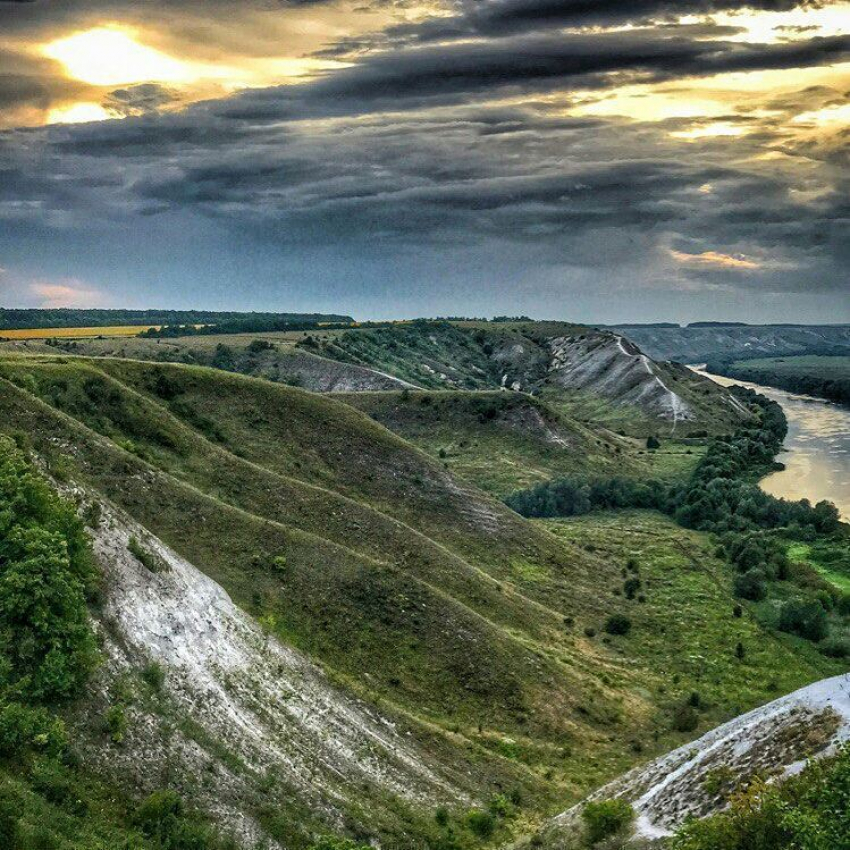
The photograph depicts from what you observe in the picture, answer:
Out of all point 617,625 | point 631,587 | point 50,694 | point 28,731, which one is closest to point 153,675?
point 50,694

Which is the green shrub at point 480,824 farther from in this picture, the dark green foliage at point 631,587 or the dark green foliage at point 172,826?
the dark green foliage at point 631,587

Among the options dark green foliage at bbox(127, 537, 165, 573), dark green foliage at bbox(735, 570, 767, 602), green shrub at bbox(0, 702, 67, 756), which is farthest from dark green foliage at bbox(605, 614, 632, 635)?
green shrub at bbox(0, 702, 67, 756)

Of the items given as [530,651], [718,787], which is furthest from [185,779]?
[530,651]

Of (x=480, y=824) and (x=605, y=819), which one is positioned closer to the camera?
(x=605, y=819)

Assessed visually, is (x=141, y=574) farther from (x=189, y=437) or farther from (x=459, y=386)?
(x=459, y=386)

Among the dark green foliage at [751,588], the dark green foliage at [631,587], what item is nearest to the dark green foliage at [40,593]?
the dark green foliage at [631,587]

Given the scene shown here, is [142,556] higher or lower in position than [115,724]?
higher

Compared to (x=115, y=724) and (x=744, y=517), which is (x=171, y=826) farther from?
(x=744, y=517)

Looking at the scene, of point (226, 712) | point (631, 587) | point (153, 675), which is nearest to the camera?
point (153, 675)

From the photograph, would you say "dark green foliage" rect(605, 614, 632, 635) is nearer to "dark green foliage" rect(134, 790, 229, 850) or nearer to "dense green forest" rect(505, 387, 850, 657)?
"dense green forest" rect(505, 387, 850, 657)
